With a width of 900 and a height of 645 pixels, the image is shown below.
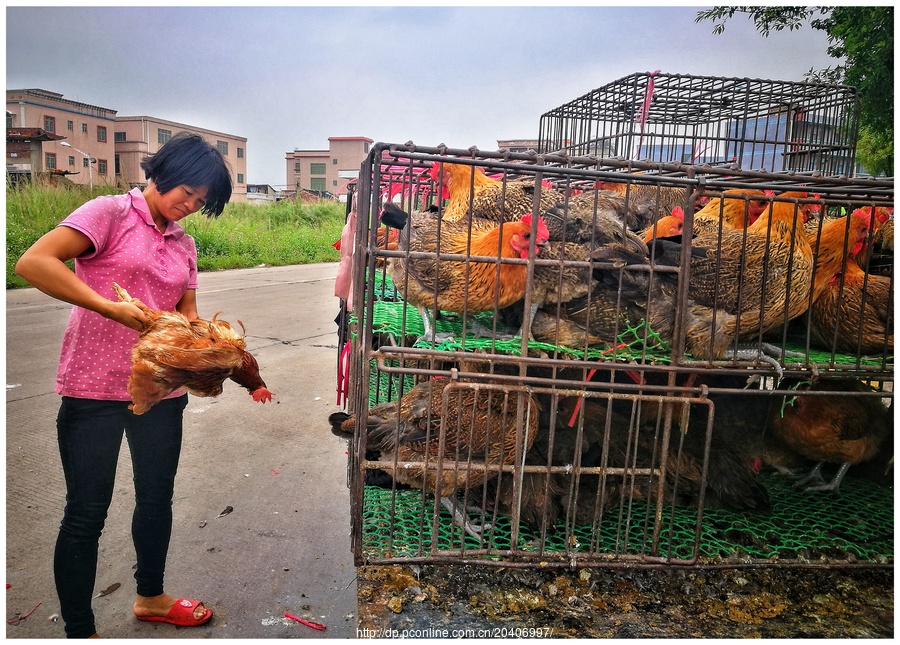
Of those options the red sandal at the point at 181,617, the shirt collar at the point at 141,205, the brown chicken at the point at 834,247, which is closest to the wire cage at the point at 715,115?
the brown chicken at the point at 834,247

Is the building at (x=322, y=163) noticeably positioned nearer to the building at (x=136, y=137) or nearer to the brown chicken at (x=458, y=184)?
the building at (x=136, y=137)

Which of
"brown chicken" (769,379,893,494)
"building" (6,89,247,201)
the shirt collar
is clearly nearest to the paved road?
the shirt collar

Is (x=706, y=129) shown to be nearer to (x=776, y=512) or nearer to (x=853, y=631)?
(x=776, y=512)

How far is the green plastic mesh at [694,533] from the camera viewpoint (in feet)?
8.43

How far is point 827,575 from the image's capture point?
2.67 meters

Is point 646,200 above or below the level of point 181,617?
above

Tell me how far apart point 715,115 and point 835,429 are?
4.55 m

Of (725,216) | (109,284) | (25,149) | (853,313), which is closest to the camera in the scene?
(109,284)

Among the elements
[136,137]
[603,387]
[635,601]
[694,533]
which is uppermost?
[136,137]

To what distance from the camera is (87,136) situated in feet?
84.5

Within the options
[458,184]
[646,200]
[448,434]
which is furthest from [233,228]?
[448,434]

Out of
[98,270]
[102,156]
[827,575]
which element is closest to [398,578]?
[98,270]

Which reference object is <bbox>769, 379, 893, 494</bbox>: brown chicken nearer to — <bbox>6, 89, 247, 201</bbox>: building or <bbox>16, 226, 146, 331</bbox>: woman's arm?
<bbox>16, 226, 146, 331</bbox>: woman's arm

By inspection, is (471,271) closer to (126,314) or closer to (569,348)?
(569,348)
